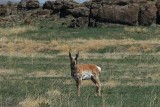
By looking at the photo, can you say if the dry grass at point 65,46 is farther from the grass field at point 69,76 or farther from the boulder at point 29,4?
the boulder at point 29,4

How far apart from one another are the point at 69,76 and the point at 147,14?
45.7m

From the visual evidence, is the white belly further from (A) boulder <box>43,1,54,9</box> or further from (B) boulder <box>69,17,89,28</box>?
(A) boulder <box>43,1,54,9</box>

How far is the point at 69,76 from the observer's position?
2706 centimetres

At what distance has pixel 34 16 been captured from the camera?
95.8 m

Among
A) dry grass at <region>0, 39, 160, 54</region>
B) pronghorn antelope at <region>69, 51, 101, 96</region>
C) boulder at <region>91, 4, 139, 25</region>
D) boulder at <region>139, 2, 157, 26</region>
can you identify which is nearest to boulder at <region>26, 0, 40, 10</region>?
boulder at <region>91, 4, 139, 25</region>

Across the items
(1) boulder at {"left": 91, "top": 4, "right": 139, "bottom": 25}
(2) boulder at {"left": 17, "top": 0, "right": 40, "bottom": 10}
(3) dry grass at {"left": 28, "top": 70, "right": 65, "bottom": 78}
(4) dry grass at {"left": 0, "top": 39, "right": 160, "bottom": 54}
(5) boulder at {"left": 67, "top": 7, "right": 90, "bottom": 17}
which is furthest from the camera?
(2) boulder at {"left": 17, "top": 0, "right": 40, "bottom": 10}

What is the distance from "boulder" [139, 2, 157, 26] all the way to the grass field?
29.6 feet

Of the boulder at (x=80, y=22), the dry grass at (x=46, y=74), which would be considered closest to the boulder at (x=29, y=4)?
the boulder at (x=80, y=22)

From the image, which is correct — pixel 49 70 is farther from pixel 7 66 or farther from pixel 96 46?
pixel 96 46

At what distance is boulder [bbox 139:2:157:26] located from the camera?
70750 mm

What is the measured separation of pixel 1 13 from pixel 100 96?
271ft

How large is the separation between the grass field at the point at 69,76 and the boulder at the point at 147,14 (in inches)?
355

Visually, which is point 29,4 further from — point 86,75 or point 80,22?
point 86,75

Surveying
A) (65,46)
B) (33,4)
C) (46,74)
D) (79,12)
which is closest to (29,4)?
(33,4)
